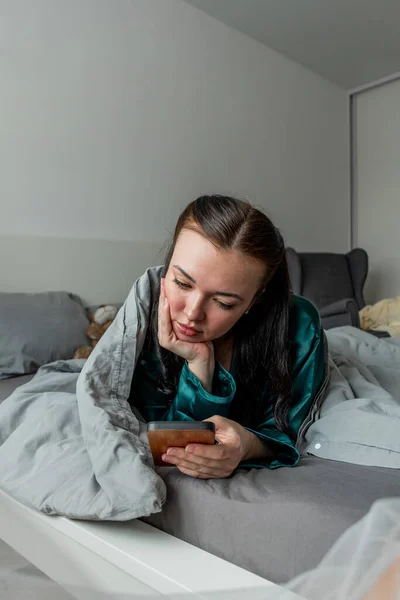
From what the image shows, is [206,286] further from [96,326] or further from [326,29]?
[326,29]

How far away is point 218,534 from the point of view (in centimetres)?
80

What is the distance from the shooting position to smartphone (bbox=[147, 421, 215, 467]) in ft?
2.61

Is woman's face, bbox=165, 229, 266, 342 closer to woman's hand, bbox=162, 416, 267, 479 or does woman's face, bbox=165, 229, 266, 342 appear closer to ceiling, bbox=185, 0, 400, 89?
woman's hand, bbox=162, 416, 267, 479

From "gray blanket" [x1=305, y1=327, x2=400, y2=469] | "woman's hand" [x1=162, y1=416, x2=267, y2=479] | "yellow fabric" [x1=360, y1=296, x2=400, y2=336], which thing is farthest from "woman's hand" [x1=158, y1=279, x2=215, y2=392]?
"yellow fabric" [x1=360, y1=296, x2=400, y2=336]

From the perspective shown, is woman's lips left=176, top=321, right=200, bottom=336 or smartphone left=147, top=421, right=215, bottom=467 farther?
woman's lips left=176, top=321, right=200, bottom=336

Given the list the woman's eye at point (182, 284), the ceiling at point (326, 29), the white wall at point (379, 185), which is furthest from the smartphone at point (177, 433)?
the white wall at point (379, 185)

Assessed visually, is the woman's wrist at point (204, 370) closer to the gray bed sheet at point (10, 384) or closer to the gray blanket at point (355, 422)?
the gray blanket at point (355, 422)

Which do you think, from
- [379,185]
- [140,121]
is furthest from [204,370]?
[379,185]

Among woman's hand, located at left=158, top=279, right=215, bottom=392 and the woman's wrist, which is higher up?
woman's hand, located at left=158, top=279, right=215, bottom=392

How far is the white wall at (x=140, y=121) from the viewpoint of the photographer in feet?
8.29

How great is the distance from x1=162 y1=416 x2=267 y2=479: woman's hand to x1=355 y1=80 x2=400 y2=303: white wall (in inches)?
149

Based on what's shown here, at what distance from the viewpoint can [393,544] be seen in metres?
0.58

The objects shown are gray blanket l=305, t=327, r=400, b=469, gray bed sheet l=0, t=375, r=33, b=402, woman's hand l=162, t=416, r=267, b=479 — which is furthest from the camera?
gray bed sheet l=0, t=375, r=33, b=402

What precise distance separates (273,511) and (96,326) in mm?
1592
